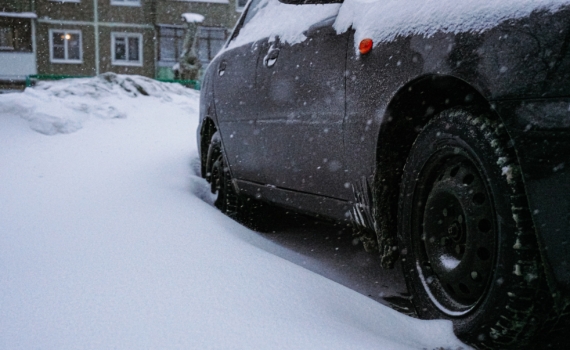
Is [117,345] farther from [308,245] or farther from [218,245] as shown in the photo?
[308,245]

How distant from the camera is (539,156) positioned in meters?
1.56

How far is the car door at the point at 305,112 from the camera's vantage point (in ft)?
8.63

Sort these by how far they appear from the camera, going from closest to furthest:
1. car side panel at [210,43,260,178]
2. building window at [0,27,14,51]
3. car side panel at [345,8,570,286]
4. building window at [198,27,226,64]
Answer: car side panel at [345,8,570,286] < car side panel at [210,43,260,178] < building window at [0,27,14,51] < building window at [198,27,226,64]

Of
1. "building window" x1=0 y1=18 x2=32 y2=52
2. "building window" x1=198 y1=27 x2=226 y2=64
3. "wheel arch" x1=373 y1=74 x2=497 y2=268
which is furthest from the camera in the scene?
"building window" x1=198 y1=27 x2=226 y2=64

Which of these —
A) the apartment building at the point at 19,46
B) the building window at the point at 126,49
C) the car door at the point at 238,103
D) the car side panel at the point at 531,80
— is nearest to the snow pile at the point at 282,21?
the car door at the point at 238,103

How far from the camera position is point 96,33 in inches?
1255

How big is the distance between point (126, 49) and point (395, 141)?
32280mm

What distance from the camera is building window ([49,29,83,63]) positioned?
31.8 m

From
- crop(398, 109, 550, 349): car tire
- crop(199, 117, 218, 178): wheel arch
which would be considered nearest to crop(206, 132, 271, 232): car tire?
crop(199, 117, 218, 178): wheel arch

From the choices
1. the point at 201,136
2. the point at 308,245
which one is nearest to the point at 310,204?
the point at 308,245

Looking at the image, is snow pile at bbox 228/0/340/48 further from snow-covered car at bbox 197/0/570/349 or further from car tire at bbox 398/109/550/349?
car tire at bbox 398/109/550/349

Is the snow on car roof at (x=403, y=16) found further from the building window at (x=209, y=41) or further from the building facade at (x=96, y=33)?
the building window at (x=209, y=41)

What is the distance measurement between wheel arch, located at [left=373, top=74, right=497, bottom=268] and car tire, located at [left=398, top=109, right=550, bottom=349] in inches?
3.9

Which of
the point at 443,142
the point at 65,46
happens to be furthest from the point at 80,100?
the point at 65,46
